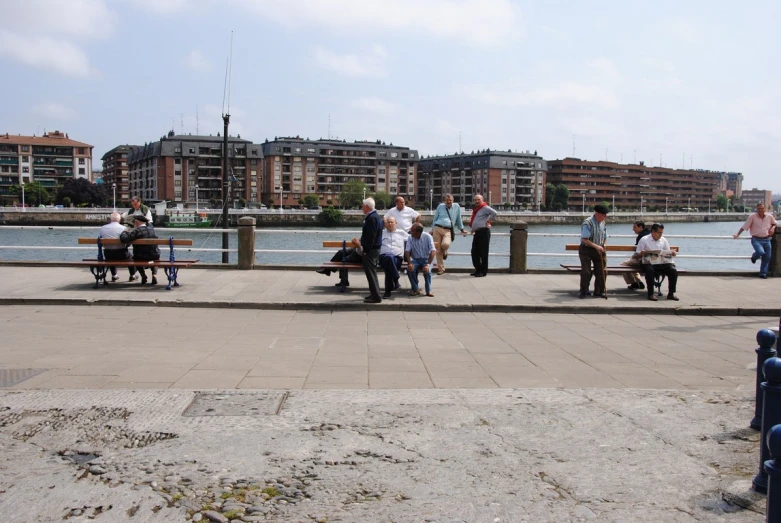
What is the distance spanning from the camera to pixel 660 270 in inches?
468

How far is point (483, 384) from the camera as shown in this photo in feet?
20.2

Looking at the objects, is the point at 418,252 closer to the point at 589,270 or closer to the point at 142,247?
the point at 589,270

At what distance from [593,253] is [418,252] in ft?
9.99

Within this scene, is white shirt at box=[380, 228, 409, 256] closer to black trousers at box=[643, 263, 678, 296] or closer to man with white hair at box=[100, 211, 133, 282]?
black trousers at box=[643, 263, 678, 296]

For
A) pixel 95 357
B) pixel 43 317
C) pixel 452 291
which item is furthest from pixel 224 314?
pixel 452 291

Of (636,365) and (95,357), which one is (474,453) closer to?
(636,365)

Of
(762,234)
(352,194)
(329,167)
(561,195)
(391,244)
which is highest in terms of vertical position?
(329,167)

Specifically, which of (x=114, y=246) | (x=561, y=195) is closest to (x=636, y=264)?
(x=114, y=246)

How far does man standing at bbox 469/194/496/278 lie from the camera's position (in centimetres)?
1399

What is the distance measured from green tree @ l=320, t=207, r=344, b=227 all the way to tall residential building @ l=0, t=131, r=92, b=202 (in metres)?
90.0

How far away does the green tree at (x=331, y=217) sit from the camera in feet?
294

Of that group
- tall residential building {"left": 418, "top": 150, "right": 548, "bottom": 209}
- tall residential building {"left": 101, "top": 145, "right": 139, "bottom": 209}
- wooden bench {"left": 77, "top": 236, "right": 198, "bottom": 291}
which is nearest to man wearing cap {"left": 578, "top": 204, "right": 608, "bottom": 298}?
wooden bench {"left": 77, "top": 236, "right": 198, "bottom": 291}

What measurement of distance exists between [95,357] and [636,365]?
5.68m

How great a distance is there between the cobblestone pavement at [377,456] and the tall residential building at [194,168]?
136 m
